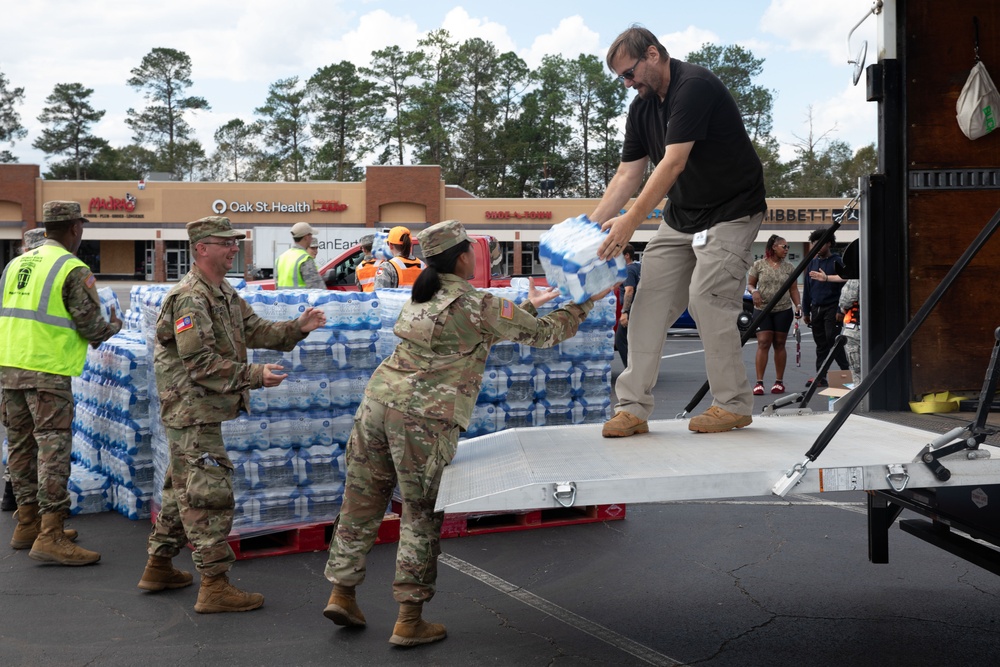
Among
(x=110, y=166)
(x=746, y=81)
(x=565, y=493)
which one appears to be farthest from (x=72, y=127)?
(x=565, y=493)

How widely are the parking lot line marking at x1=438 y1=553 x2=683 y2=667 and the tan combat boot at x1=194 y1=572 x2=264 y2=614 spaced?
1297mm

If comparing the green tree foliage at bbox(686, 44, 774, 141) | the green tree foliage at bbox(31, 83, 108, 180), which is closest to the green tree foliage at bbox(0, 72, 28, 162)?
the green tree foliage at bbox(31, 83, 108, 180)

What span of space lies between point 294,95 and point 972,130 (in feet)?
296

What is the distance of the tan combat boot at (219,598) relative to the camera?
5020 mm

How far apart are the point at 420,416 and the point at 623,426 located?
101 centimetres

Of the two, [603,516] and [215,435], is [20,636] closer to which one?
[215,435]

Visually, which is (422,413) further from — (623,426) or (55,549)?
(55,549)

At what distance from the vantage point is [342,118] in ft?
291

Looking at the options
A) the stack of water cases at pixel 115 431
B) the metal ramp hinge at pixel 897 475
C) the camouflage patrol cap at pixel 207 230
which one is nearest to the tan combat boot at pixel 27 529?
the stack of water cases at pixel 115 431

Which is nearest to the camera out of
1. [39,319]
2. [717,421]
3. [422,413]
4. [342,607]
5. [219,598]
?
[422,413]

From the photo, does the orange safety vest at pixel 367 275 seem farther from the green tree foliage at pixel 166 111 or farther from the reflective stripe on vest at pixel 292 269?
the green tree foliage at pixel 166 111

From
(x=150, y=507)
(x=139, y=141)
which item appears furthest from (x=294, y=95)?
(x=150, y=507)

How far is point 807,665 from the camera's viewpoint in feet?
14.2

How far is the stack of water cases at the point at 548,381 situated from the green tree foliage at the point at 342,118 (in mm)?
82387
